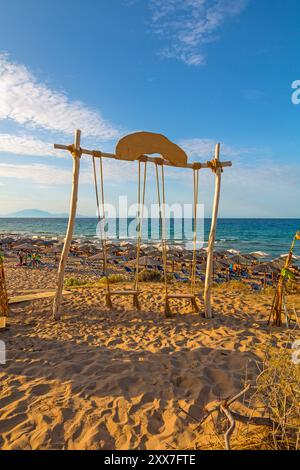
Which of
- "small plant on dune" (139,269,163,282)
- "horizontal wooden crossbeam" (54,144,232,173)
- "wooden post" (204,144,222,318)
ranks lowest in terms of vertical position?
"small plant on dune" (139,269,163,282)

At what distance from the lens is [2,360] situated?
3.96m

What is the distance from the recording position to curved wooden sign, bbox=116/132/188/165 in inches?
221

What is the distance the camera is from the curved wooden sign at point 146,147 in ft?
18.4

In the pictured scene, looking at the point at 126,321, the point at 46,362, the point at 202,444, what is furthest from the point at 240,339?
the point at 46,362

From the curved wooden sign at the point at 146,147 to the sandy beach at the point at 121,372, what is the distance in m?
3.45

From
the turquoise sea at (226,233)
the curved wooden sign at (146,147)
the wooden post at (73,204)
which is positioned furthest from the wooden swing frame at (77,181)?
the turquoise sea at (226,233)

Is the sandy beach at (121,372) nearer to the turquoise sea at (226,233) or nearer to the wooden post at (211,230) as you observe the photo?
the wooden post at (211,230)

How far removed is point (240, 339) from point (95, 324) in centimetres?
279

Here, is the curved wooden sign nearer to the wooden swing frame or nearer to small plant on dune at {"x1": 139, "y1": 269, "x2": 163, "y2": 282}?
the wooden swing frame

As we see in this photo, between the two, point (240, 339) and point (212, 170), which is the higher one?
point (212, 170)

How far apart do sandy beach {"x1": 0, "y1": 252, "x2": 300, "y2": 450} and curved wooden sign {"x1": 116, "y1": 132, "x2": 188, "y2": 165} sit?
136 inches

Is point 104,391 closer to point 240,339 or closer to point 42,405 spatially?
point 42,405

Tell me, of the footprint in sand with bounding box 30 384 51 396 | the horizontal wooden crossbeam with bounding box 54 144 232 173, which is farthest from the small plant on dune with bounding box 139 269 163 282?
the footprint in sand with bounding box 30 384 51 396
